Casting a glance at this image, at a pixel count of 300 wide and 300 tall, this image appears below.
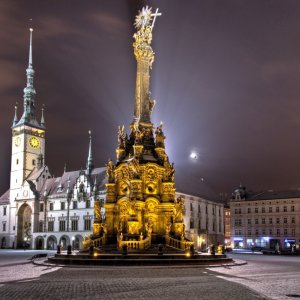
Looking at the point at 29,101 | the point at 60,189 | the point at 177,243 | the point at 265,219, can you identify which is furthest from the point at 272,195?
the point at 177,243

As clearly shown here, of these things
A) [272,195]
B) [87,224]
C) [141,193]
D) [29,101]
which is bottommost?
[87,224]

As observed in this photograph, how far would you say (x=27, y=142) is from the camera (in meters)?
119

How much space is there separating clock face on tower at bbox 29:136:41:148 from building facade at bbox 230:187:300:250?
4863cm

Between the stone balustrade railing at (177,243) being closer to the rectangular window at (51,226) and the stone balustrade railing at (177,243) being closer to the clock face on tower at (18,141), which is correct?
the rectangular window at (51,226)

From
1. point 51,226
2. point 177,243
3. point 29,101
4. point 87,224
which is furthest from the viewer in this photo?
point 29,101

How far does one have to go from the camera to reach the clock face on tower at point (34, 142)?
4724 inches

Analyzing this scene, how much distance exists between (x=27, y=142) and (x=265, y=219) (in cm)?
5786

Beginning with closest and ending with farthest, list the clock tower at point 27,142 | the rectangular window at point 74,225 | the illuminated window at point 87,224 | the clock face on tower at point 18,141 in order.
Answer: the illuminated window at point 87,224
the rectangular window at point 74,225
the clock tower at point 27,142
the clock face on tower at point 18,141

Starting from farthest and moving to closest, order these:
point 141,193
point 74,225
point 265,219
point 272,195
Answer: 1. point 272,195
2. point 265,219
3. point 74,225
4. point 141,193

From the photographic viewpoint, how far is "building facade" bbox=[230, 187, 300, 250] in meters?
103

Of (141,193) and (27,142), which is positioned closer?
(141,193)

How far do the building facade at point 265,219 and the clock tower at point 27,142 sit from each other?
1888 inches

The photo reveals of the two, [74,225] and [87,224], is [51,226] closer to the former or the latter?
[74,225]

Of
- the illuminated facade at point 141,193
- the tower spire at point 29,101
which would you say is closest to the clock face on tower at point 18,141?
the tower spire at point 29,101
